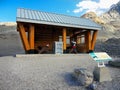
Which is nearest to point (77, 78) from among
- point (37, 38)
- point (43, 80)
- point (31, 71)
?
point (43, 80)

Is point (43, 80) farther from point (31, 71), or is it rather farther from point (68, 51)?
point (68, 51)

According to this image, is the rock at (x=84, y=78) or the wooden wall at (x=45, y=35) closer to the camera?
the rock at (x=84, y=78)

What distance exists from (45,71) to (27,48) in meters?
5.72

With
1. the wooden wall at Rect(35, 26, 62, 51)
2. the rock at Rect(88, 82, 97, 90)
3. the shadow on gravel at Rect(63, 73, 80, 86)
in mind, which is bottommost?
the rock at Rect(88, 82, 97, 90)

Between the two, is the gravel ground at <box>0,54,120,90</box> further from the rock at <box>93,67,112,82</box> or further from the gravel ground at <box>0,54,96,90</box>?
the rock at <box>93,67,112,82</box>

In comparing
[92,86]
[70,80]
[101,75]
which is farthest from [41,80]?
[101,75]

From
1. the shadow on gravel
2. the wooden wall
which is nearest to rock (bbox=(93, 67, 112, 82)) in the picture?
the shadow on gravel

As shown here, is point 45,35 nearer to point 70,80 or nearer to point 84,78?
point 70,80

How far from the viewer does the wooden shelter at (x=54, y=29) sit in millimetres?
12805

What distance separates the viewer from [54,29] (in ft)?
56.4

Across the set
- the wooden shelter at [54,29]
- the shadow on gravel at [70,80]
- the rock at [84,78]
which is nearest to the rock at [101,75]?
the rock at [84,78]

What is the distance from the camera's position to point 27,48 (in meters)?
12.6

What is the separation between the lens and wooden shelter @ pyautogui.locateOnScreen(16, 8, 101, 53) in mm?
12805

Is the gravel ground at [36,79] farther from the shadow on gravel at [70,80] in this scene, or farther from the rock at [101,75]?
the rock at [101,75]
